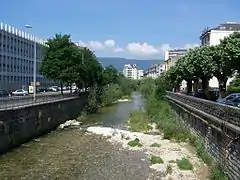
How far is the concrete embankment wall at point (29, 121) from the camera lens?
30359 millimetres

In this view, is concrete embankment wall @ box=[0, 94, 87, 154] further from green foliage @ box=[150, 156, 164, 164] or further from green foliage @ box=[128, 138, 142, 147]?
green foliage @ box=[150, 156, 164, 164]

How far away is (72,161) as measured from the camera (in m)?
27.2

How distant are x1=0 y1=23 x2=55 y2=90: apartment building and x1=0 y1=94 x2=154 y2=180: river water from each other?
44859 millimetres

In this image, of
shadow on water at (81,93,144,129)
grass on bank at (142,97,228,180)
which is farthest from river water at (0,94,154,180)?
shadow on water at (81,93,144,129)

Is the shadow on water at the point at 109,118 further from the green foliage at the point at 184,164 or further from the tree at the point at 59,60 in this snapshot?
the green foliage at the point at 184,164

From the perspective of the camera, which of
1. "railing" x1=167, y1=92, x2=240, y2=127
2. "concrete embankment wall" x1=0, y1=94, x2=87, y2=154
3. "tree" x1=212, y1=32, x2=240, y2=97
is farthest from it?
"tree" x1=212, y1=32, x2=240, y2=97

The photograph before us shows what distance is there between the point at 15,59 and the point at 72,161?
66.9 metres

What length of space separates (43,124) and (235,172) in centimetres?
2720

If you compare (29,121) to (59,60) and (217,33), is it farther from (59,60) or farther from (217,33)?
(217,33)

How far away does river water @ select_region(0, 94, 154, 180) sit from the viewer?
23.2 meters

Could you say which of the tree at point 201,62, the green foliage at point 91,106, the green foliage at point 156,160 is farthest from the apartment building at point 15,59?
the green foliage at point 156,160

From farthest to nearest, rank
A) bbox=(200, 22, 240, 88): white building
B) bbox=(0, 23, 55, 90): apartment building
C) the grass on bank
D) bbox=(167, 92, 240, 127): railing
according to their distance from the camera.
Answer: bbox=(200, 22, 240, 88): white building → bbox=(0, 23, 55, 90): apartment building → the grass on bank → bbox=(167, 92, 240, 127): railing

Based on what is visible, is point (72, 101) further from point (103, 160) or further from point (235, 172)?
point (235, 172)

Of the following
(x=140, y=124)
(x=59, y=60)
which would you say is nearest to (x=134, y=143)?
(x=140, y=124)
